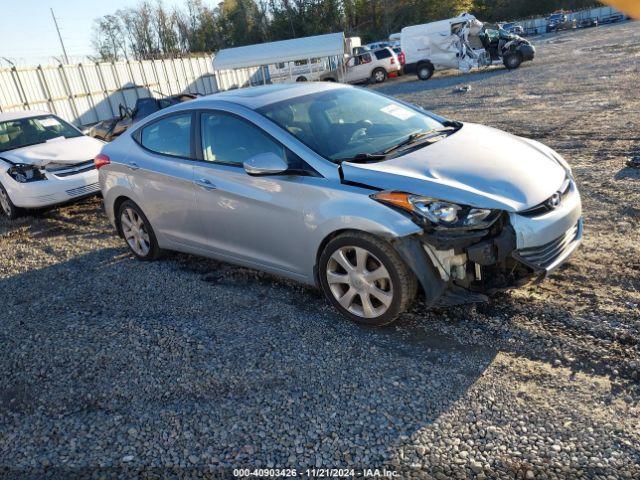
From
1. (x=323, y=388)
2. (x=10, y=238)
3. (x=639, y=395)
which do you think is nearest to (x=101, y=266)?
(x=10, y=238)

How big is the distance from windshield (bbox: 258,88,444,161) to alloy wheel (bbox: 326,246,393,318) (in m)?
0.74

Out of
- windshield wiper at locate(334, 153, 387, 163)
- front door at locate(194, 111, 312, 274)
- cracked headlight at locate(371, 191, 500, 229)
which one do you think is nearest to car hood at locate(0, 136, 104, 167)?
front door at locate(194, 111, 312, 274)

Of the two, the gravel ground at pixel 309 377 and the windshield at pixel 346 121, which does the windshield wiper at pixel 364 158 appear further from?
the gravel ground at pixel 309 377

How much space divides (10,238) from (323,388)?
5.98 meters

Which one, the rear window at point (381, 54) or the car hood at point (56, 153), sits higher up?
the car hood at point (56, 153)

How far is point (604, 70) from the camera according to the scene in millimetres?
17531

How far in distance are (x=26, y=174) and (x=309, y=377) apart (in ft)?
21.0

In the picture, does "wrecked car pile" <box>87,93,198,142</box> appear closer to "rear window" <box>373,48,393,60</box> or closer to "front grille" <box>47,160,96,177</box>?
"front grille" <box>47,160,96,177</box>

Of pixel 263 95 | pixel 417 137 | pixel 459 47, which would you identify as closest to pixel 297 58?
pixel 459 47

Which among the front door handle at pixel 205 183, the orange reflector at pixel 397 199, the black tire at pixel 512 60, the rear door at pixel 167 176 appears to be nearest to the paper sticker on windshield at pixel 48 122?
the rear door at pixel 167 176

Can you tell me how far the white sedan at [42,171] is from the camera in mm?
7699

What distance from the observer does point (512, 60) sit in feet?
76.2

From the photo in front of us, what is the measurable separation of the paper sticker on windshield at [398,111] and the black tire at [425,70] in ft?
74.6

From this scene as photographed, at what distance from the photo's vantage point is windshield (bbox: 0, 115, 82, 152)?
28.2ft
